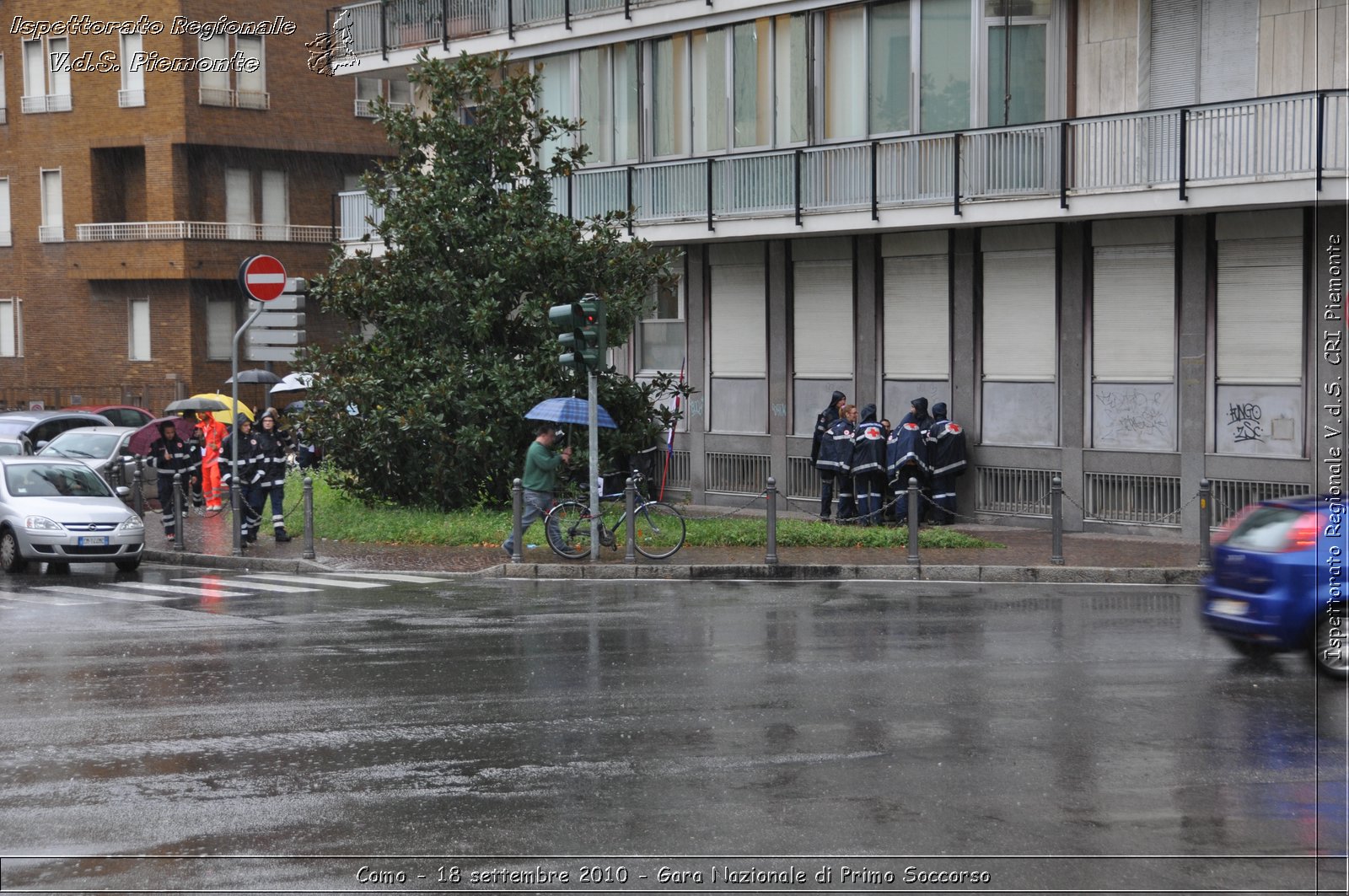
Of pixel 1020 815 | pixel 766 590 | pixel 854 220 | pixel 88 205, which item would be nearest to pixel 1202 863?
pixel 1020 815

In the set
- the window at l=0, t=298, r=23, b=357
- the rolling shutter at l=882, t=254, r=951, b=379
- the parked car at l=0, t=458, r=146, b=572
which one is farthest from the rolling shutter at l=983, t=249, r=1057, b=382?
the window at l=0, t=298, r=23, b=357

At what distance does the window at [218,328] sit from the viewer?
47.5 metres

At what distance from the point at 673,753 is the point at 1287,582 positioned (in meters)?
4.71

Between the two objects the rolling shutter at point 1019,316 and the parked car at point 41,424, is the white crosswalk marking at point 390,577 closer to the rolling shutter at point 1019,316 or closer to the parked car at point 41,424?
the rolling shutter at point 1019,316

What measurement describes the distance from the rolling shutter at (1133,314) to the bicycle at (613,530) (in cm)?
693

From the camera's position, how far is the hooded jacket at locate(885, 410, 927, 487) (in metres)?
22.3

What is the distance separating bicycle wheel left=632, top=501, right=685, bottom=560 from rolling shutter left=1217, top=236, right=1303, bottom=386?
297 inches

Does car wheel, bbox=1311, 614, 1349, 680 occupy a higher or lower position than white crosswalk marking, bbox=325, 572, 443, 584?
higher

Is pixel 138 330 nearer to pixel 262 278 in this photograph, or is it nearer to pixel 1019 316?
pixel 262 278

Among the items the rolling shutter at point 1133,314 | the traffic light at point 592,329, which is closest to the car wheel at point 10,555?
the traffic light at point 592,329

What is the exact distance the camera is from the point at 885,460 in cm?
2245

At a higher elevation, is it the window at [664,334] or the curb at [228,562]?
the window at [664,334]

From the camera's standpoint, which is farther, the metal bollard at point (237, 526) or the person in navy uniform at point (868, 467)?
the person in navy uniform at point (868, 467)

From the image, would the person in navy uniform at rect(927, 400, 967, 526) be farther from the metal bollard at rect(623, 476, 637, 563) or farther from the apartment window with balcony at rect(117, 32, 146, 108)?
the apartment window with balcony at rect(117, 32, 146, 108)
